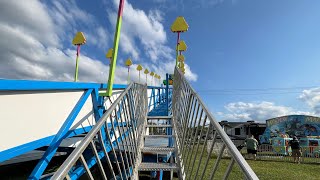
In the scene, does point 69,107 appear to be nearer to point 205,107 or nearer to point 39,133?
point 39,133

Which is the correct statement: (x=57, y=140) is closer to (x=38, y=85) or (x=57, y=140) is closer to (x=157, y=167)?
(x=38, y=85)

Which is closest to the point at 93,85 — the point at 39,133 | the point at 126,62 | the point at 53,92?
the point at 53,92

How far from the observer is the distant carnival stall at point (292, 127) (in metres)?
22.6

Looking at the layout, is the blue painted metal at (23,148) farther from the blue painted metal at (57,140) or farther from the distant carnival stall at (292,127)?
the distant carnival stall at (292,127)

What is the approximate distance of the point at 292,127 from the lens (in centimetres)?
2334

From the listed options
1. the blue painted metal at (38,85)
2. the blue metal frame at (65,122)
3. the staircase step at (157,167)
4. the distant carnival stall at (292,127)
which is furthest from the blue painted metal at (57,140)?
the distant carnival stall at (292,127)

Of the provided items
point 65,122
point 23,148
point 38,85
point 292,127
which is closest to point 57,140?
point 65,122

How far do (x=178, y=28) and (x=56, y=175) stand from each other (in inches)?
284

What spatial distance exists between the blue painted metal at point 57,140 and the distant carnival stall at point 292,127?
21963mm

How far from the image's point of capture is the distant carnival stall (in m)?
22.6

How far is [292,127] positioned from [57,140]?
24.6 metres

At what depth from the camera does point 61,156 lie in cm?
888

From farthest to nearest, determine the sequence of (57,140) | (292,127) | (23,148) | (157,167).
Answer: (292,127)
(157,167)
(57,140)
(23,148)

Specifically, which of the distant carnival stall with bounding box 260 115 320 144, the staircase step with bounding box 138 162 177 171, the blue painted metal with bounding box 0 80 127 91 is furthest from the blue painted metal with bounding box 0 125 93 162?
the distant carnival stall with bounding box 260 115 320 144
